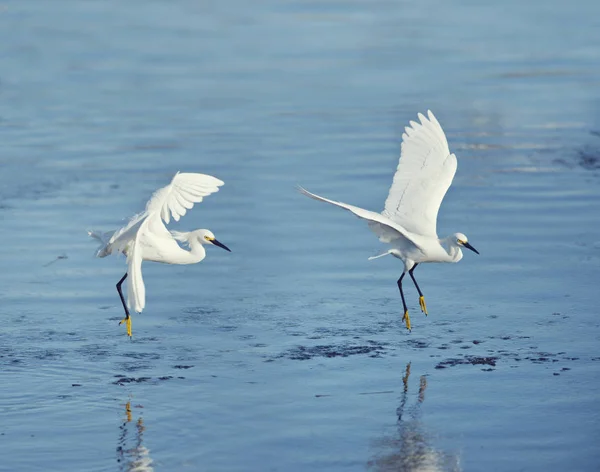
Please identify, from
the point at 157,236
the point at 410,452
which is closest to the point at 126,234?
the point at 157,236

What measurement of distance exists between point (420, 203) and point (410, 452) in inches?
173

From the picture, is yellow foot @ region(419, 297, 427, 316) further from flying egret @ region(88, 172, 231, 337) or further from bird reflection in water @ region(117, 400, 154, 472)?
bird reflection in water @ region(117, 400, 154, 472)

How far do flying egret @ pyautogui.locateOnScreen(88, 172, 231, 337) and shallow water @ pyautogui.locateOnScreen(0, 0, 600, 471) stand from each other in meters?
0.45

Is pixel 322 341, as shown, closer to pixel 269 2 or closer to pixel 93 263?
pixel 93 263

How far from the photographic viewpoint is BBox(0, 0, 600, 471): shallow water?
9.34 m

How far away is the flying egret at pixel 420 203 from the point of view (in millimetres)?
12602

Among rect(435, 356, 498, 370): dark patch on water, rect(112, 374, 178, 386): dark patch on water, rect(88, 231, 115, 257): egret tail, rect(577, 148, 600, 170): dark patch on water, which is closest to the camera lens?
rect(112, 374, 178, 386): dark patch on water


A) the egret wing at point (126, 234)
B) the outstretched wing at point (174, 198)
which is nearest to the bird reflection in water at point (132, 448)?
the egret wing at point (126, 234)

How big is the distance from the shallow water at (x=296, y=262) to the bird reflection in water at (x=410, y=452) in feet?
0.06

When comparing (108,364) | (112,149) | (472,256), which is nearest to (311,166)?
(112,149)

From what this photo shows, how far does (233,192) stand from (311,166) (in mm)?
1563

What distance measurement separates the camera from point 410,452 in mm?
8891

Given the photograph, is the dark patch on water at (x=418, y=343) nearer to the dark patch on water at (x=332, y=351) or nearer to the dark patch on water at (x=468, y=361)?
the dark patch on water at (x=332, y=351)

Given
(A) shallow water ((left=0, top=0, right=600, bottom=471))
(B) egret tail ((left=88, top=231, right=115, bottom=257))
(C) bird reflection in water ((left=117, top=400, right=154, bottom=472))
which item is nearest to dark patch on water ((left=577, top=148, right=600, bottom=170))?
(A) shallow water ((left=0, top=0, right=600, bottom=471))
